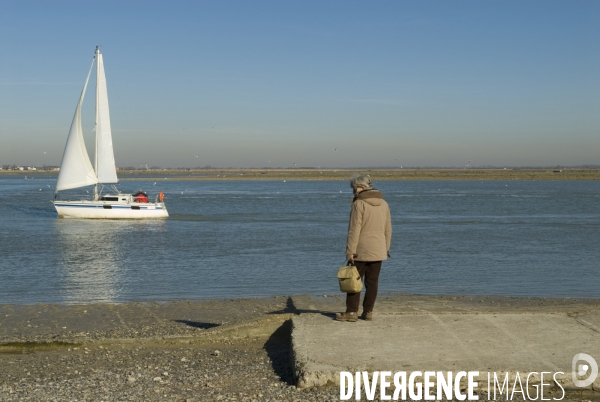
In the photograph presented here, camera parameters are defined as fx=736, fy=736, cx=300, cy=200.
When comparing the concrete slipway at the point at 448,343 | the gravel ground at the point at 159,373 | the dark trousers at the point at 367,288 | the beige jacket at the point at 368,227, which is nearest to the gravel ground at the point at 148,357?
the gravel ground at the point at 159,373

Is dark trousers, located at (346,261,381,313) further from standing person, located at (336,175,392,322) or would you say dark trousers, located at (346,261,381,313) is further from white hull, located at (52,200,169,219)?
white hull, located at (52,200,169,219)

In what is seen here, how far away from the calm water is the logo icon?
805cm

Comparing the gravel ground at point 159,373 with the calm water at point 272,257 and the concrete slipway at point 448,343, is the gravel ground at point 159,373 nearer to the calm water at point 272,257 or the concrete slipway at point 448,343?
the concrete slipway at point 448,343

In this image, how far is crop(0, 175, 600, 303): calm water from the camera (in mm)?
16484

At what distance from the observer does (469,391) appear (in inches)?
280

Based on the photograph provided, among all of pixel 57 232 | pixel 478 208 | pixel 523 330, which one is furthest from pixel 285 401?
pixel 478 208

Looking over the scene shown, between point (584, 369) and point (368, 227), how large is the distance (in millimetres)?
2917

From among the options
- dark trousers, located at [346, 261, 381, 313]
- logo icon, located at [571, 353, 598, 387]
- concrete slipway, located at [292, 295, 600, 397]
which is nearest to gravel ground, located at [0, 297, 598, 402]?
logo icon, located at [571, 353, 598, 387]

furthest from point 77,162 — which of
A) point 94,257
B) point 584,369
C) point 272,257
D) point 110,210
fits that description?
point 584,369

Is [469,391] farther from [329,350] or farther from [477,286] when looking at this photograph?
[477,286]

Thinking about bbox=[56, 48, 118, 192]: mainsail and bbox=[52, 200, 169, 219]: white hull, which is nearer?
bbox=[52, 200, 169, 219]: white hull

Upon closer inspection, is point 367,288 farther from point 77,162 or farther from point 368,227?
point 77,162

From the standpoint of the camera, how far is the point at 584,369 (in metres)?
7.31

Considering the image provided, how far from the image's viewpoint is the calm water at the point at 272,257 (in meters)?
16.5
